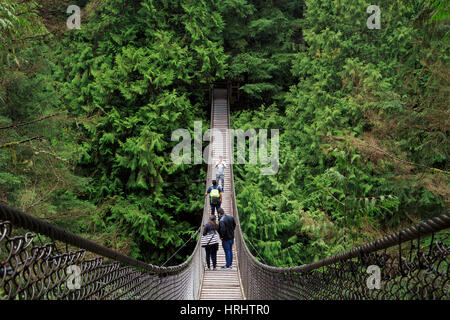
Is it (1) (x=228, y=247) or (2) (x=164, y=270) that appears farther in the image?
(1) (x=228, y=247)

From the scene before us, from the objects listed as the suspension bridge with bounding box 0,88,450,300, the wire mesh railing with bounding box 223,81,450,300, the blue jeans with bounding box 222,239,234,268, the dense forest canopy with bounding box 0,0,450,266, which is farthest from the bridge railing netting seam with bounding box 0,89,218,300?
the dense forest canopy with bounding box 0,0,450,266

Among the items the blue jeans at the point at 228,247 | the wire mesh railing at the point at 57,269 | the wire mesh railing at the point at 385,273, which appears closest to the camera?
the wire mesh railing at the point at 57,269

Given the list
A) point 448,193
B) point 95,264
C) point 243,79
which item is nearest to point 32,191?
point 95,264

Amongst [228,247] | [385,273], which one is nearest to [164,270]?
[385,273]

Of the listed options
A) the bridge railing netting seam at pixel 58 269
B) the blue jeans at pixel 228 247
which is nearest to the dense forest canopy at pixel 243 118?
the blue jeans at pixel 228 247

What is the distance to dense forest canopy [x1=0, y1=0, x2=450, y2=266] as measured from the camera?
272 inches

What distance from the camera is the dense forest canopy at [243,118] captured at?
6.92 metres

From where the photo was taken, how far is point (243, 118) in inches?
577

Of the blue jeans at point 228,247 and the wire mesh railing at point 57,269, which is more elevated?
the wire mesh railing at point 57,269

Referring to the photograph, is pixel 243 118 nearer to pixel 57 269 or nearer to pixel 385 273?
pixel 385 273

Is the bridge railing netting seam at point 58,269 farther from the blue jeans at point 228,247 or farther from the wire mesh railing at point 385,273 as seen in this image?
the blue jeans at point 228,247

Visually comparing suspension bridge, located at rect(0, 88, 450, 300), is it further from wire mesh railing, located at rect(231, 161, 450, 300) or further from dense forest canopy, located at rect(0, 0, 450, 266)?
dense forest canopy, located at rect(0, 0, 450, 266)
